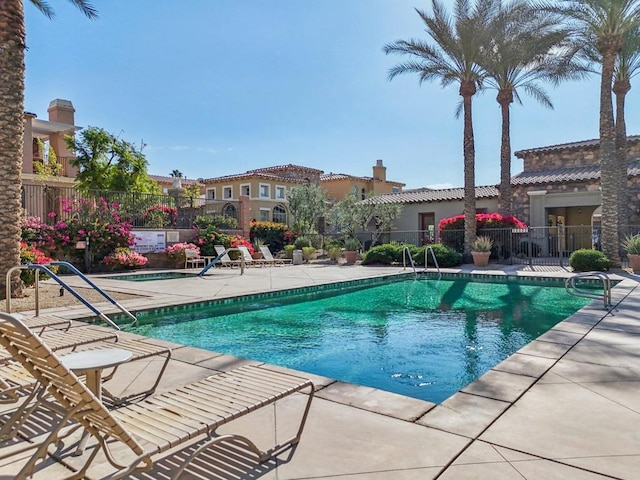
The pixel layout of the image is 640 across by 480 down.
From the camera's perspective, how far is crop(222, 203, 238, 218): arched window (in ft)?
73.0

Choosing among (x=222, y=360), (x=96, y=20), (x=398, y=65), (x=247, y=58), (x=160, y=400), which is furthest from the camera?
(x=398, y=65)

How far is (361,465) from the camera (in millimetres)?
2365

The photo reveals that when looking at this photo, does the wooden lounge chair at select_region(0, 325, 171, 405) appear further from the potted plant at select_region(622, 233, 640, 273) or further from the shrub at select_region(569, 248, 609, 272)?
the potted plant at select_region(622, 233, 640, 273)

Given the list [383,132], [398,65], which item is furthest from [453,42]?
[383,132]

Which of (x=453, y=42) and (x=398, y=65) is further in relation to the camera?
(x=398, y=65)

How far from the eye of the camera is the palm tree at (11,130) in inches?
335

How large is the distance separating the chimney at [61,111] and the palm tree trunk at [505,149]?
25.4 meters

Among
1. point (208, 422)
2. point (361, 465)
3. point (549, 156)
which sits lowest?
point (361, 465)

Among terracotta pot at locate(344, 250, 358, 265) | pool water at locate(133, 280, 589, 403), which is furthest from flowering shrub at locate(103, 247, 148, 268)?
terracotta pot at locate(344, 250, 358, 265)

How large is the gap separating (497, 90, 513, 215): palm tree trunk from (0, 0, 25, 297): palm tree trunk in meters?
18.3

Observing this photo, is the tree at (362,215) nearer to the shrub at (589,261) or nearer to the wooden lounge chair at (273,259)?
the wooden lounge chair at (273,259)

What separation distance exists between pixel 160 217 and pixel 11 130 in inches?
398

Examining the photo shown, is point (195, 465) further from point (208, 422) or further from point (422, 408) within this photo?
point (422, 408)

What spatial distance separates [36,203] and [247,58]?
31.2ft
